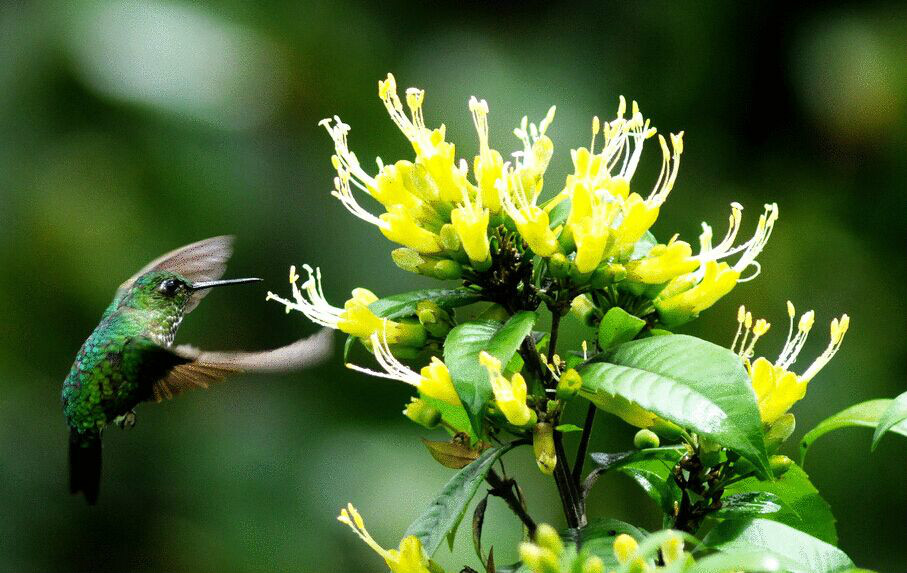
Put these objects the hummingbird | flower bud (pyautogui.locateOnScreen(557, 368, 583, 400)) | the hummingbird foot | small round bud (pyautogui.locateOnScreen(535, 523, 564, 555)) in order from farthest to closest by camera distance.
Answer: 1. the hummingbird foot
2. the hummingbird
3. flower bud (pyautogui.locateOnScreen(557, 368, 583, 400))
4. small round bud (pyautogui.locateOnScreen(535, 523, 564, 555))

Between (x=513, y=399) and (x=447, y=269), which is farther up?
(x=447, y=269)

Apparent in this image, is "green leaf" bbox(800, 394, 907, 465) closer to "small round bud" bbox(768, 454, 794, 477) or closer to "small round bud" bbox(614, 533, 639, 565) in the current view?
"small round bud" bbox(768, 454, 794, 477)

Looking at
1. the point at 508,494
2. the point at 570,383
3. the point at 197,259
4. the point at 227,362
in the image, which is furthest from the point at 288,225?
the point at 570,383

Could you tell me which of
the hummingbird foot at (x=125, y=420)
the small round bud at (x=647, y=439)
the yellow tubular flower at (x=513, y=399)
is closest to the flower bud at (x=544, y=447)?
the yellow tubular flower at (x=513, y=399)

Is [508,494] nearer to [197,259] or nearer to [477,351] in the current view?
[477,351]

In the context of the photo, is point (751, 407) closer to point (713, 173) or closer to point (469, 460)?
point (469, 460)

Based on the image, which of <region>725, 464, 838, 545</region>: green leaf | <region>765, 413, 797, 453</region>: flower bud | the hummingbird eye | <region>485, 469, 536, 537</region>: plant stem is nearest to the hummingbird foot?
the hummingbird eye
